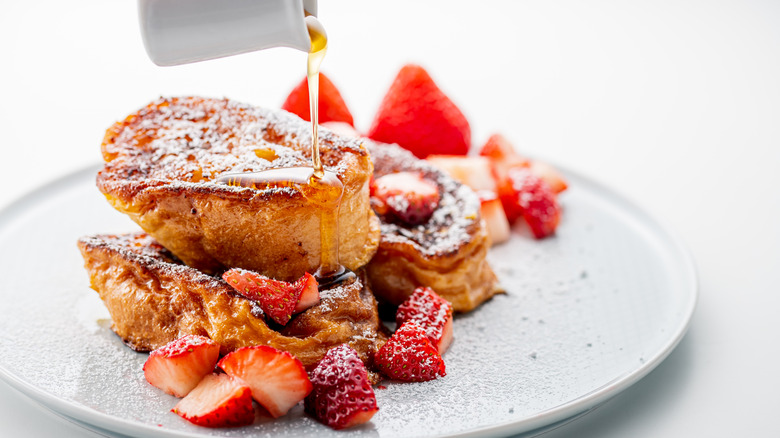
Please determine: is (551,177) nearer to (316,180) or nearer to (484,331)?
(484,331)

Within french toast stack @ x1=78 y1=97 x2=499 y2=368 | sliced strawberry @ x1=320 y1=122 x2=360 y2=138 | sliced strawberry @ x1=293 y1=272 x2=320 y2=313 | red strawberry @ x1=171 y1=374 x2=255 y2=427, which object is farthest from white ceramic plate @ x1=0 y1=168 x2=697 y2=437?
sliced strawberry @ x1=320 y1=122 x2=360 y2=138

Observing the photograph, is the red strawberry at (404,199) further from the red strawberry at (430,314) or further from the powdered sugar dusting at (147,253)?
the powdered sugar dusting at (147,253)

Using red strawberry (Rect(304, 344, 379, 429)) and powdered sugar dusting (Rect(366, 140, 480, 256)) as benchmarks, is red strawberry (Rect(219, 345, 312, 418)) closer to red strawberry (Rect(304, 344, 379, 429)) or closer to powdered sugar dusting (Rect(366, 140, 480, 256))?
red strawberry (Rect(304, 344, 379, 429))

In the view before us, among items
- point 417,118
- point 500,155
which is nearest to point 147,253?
point 417,118

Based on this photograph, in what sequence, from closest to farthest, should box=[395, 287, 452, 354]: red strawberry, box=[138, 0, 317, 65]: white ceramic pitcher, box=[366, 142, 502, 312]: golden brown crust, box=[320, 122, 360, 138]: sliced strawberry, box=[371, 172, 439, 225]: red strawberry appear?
1. box=[138, 0, 317, 65]: white ceramic pitcher
2. box=[395, 287, 452, 354]: red strawberry
3. box=[366, 142, 502, 312]: golden brown crust
4. box=[371, 172, 439, 225]: red strawberry
5. box=[320, 122, 360, 138]: sliced strawberry

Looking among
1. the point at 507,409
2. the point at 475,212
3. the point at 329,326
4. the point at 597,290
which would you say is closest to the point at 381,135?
the point at 475,212

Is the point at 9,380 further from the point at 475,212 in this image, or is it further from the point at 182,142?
the point at 475,212
